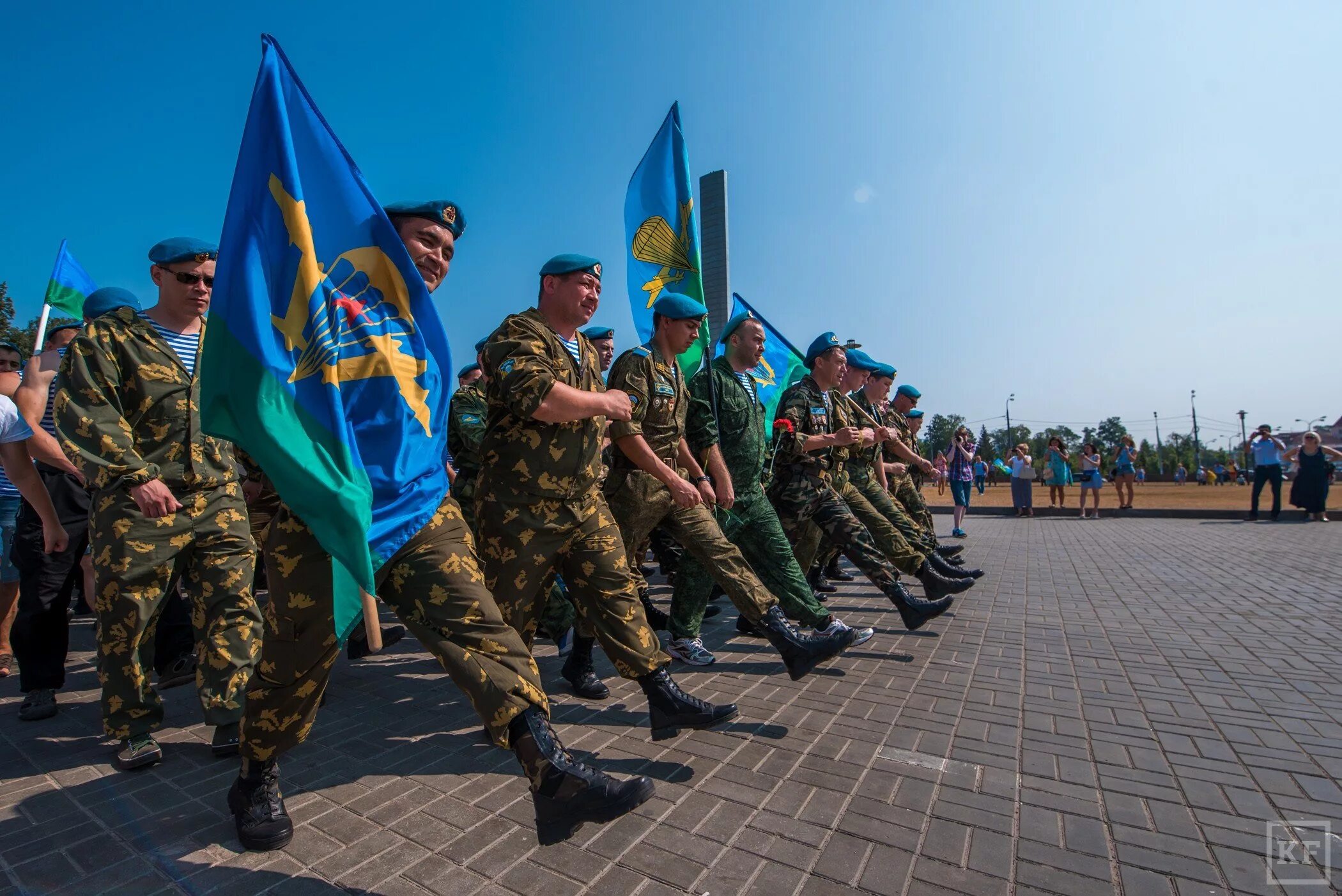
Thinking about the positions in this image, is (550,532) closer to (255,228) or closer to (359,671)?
(255,228)

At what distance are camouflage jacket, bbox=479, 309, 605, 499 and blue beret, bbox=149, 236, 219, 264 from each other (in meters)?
1.40

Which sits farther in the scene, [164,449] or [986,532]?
[986,532]

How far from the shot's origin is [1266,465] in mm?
13750

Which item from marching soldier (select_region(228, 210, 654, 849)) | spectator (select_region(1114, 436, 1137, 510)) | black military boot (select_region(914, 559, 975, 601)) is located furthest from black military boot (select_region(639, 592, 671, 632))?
spectator (select_region(1114, 436, 1137, 510))

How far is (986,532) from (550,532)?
12080 millimetres

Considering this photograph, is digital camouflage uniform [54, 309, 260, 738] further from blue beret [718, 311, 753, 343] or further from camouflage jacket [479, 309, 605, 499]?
blue beret [718, 311, 753, 343]

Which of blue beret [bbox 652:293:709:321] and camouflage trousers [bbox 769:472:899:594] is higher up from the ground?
blue beret [bbox 652:293:709:321]

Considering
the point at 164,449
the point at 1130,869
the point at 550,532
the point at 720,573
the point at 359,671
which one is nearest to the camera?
the point at 1130,869

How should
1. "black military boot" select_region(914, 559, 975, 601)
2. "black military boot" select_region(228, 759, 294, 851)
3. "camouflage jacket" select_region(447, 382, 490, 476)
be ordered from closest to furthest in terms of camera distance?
"black military boot" select_region(228, 759, 294, 851) → "camouflage jacket" select_region(447, 382, 490, 476) → "black military boot" select_region(914, 559, 975, 601)

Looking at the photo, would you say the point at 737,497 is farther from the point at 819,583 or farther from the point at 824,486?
the point at 819,583

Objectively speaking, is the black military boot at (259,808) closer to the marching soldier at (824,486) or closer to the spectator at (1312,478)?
the marching soldier at (824,486)

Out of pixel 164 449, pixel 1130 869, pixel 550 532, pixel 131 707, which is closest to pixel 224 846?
pixel 131 707

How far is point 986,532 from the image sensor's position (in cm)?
1309

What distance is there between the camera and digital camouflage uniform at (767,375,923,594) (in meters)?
4.82
